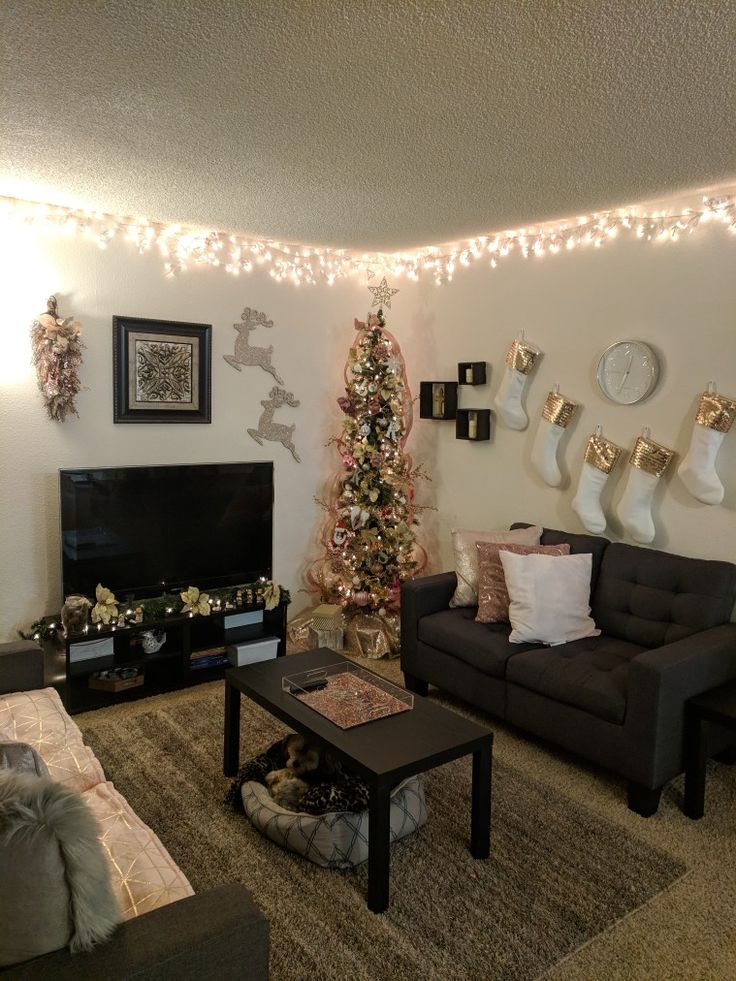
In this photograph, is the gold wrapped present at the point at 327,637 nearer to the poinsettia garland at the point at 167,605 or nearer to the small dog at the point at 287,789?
the poinsettia garland at the point at 167,605

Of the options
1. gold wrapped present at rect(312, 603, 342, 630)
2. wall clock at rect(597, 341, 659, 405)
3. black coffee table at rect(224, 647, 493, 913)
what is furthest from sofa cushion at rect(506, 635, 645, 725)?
gold wrapped present at rect(312, 603, 342, 630)

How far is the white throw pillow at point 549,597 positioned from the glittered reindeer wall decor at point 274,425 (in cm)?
183

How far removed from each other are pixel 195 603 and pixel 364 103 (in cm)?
273

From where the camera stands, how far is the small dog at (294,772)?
2.64 m

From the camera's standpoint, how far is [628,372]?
3.74 metres

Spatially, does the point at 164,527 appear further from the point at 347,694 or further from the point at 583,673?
the point at 583,673

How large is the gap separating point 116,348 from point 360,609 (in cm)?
222

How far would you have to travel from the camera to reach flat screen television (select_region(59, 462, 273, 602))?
12.5ft

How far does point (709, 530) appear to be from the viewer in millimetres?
3438

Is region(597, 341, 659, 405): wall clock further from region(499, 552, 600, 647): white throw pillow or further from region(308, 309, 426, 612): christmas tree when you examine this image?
region(308, 309, 426, 612): christmas tree

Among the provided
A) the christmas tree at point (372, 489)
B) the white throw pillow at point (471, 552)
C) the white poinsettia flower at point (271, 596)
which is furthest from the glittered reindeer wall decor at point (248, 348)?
the white throw pillow at point (471, 552)

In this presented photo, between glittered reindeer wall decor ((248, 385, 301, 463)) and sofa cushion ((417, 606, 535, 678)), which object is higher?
glittered reindeer wall decor ((248, 385, 301, 463))

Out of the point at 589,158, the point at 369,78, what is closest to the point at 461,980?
the point at 369,78

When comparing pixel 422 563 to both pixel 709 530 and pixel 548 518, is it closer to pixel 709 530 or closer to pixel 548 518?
pixel 548 518
